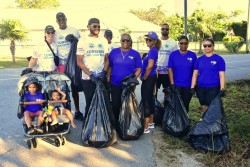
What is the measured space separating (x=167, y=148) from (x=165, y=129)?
60cm

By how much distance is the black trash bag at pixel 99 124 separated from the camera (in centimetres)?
500

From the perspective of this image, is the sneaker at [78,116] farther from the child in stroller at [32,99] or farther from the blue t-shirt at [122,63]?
the blue t-shirt at [122,63]

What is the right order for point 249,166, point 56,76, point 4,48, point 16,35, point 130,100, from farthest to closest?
point 4,48, point 16,35, point 56,76, point 130,100, point 249,166

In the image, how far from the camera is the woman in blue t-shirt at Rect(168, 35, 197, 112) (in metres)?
5.52

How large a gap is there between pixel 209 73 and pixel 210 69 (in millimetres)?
69

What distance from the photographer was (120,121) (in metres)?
5.35

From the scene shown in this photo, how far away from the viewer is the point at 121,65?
5.32 metres

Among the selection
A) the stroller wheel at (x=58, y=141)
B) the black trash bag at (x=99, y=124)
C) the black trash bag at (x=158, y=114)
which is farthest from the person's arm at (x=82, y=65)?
the black trash bag at (x=158, y=114)

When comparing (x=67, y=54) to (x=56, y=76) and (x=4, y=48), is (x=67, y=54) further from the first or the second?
(x=4, y=48)

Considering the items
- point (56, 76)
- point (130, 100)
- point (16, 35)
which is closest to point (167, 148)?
point (130, 100)

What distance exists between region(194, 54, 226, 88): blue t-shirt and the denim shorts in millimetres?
68

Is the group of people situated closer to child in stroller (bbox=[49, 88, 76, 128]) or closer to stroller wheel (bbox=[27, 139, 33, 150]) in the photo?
child in stroller (bbox=[49, 88, 76, 128])

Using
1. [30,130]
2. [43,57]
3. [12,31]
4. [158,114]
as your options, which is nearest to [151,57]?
[158,114]

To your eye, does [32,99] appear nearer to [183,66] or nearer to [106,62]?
[106,62]
